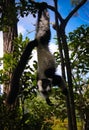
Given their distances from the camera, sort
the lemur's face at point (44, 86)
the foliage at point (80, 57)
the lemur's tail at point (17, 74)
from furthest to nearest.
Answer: the foliage at point (80, 57) < the lemur's face at point (44, 86) < the lemur's tail at point (17, 74)

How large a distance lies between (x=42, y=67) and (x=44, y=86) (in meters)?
0.15

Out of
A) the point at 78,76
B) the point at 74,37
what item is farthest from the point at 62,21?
the point at 78,76

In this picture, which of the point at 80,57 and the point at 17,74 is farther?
the point at 80,57

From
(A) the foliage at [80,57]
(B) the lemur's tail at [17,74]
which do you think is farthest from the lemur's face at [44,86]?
(A) the foliage at [80,57]

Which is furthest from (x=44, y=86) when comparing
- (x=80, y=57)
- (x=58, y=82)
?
(x=80, y=57)

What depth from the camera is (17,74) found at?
69.4 inches

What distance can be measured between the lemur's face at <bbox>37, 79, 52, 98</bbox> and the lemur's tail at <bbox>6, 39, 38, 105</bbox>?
5.4 inches

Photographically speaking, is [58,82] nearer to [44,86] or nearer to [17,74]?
[44,86]

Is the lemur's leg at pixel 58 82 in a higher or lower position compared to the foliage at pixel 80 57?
lower

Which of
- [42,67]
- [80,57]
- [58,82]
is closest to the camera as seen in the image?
[42,67]

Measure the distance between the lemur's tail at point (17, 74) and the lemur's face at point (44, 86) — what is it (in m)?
0.14

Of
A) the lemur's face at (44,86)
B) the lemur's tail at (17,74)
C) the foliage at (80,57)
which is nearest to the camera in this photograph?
the lemur's tail at (17,74)

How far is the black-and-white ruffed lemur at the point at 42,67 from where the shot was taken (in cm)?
170

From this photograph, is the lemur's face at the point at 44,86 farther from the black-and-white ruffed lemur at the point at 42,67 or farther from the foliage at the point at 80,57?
the foliage at the point at 80,57
